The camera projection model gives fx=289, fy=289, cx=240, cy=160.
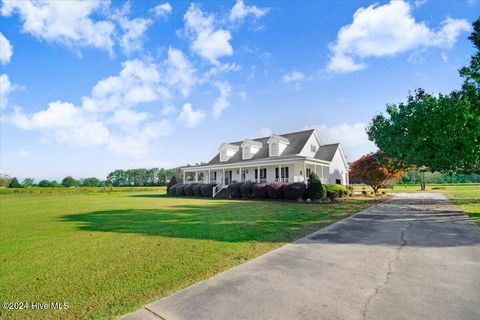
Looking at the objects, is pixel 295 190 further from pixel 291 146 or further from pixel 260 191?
pixel 291 146

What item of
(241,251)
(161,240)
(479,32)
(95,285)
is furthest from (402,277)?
(479,32)

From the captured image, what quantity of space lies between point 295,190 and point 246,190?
5591 millimetres

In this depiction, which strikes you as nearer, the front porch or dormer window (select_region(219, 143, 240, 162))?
the front porch

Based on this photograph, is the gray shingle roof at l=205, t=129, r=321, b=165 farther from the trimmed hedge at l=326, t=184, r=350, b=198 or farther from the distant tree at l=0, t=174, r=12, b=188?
the distant tree at l=0, t=174, r=12, b=188

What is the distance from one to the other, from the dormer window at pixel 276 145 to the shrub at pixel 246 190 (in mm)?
6512

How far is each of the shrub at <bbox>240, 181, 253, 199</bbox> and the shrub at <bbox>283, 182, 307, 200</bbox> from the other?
3.93 m

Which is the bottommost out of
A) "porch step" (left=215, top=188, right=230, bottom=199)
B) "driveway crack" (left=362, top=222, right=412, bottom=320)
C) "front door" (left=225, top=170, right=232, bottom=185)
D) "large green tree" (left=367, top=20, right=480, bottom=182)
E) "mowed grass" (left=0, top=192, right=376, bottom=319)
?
"driveway crack" (left=362, top=222, right=412, bottom=320)

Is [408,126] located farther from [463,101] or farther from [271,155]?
[271,155]

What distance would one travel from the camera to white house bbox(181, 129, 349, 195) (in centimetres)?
3138

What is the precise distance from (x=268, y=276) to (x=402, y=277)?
2449 mm

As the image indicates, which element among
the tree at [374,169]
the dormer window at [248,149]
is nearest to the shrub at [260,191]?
the dormer window at [248,149]

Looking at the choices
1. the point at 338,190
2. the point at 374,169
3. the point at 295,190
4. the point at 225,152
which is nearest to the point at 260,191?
the point at 295,190

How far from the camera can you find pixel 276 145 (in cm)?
3306

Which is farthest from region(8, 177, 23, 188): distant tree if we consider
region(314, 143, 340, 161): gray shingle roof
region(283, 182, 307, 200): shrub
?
region(283, 182, 307, 200): shrub
